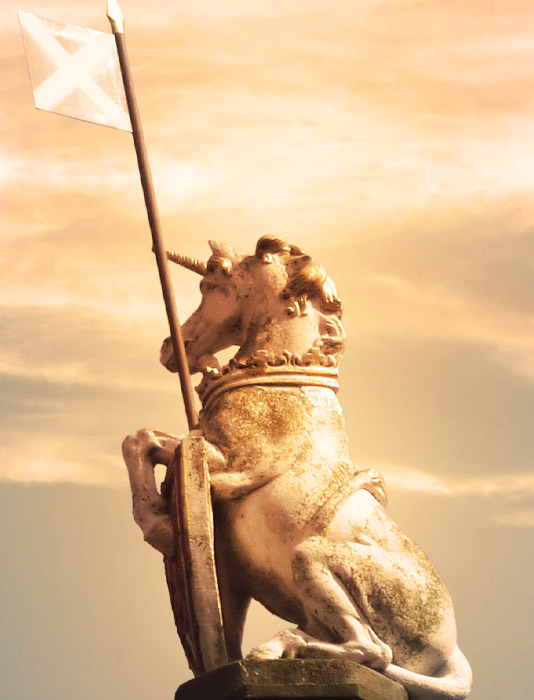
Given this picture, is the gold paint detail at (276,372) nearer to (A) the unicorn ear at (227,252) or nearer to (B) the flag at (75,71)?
(A) the unicorn ear at (227,252)

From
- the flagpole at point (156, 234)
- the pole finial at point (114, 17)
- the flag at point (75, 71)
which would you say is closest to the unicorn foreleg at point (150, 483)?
the flagpole at point (156, 234)

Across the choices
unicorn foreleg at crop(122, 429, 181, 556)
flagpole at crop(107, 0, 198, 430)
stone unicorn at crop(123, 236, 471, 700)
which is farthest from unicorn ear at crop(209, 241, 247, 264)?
unicorn foreleg at crop(122, 429, 181, 556)

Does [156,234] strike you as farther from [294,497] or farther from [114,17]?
[294,497]

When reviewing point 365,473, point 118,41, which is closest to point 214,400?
point 365,473

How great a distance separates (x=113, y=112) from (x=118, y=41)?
0.34 m

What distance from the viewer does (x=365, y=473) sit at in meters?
6.30

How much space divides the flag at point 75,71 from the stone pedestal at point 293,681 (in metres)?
2.73

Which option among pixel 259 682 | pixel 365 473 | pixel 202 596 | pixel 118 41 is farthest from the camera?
pixel 118 41

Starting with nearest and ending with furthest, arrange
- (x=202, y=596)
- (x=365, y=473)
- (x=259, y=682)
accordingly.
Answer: (x=259, y=682), (x=202, y=596), (x=365, y=473)

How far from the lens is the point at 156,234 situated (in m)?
6.61

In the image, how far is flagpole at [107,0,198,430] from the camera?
6500 millimetres

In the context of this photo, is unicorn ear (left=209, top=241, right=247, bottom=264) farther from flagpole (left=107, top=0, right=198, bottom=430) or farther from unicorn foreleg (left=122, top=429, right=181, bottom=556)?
unicorn foreleg (left=122, top=429, right=181, bottom=556)

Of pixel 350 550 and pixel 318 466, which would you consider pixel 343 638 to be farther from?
pixel 318 466

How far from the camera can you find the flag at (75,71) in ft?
22.7
